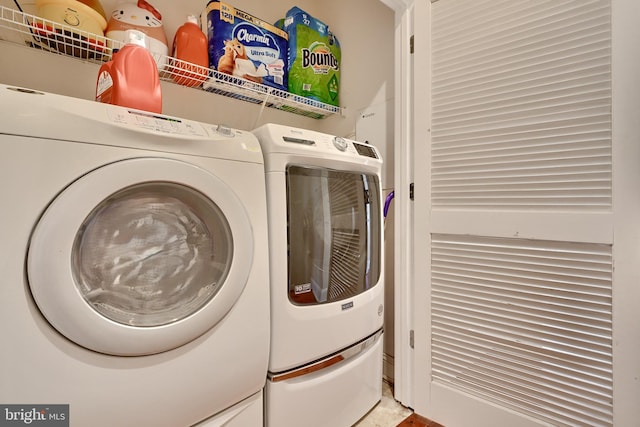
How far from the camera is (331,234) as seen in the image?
112 centimetres

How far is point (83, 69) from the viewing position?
1177 millimetres

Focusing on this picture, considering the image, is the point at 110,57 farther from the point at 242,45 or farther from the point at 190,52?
the point at 242,45

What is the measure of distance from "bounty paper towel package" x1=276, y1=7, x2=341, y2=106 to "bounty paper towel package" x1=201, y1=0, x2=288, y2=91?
0.07 metres

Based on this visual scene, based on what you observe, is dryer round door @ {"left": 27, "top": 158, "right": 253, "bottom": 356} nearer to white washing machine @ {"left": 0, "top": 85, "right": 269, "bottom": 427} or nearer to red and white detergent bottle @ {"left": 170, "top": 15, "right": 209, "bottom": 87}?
white washing machine @ {"left": 0, "top": 85, "right": 269, "bottom": 427}

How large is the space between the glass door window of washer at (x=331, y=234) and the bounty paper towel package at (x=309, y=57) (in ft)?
2.48

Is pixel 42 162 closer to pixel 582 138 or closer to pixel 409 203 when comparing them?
pixel 409 203

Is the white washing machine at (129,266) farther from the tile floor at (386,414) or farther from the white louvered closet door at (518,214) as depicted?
the white louvered closet door at (518,214)

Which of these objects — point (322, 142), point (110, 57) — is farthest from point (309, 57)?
point (110, 57)

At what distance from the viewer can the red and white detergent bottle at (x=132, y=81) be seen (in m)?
0.84

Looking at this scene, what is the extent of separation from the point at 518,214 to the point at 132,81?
4.68 feet

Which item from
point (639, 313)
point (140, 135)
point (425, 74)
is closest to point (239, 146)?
point (140, 135)

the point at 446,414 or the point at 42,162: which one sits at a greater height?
the point at 42,162

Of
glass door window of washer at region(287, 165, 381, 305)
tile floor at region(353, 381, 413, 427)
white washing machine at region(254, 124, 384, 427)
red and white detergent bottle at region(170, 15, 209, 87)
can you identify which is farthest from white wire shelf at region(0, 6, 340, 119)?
tile floor at region(353, 381, 413, 427)

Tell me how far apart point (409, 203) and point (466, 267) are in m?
0.38
